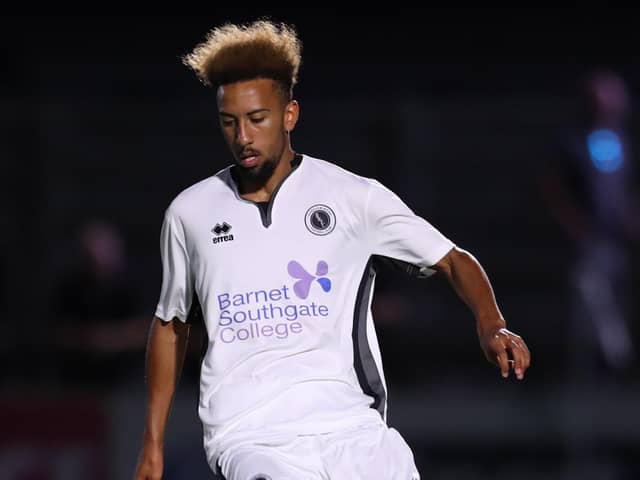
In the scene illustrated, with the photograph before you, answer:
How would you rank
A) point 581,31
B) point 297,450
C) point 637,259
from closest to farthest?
point 297,450, point 637,259, point 581,31

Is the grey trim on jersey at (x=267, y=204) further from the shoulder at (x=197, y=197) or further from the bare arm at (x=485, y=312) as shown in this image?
the bare arm at (x=485, y=312)

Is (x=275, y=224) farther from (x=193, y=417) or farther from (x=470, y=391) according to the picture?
(x=470, y=391)

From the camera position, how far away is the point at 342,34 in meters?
11.9

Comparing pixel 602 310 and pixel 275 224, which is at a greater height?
pixel 275 224

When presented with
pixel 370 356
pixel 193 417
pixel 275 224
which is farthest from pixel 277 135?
pixel 193 417

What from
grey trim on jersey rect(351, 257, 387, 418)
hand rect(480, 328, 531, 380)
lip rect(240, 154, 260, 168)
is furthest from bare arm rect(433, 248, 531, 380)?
lip rect(240, 154, 260, 168)

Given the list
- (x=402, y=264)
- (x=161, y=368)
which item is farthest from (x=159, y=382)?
(x=402, y=264)

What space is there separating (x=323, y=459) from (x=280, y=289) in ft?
1.78

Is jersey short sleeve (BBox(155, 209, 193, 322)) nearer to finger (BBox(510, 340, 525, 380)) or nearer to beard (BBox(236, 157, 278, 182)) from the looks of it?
beard (BBox(236, 157, 278, 182))

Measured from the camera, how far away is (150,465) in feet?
14.6

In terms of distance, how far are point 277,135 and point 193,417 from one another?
3965 mm

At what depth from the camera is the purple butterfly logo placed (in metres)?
4.33

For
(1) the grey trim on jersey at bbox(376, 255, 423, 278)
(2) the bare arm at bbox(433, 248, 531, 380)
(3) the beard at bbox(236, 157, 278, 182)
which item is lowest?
(2) the bare arm at bbox(433, 248, 531, 380)

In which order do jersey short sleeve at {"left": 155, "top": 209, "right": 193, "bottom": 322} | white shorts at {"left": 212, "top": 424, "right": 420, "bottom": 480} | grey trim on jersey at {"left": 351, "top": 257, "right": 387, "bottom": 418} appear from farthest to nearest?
1. jersey short sleeve at {"left": 155, "top": 209, "right": 193, "bottom": 322}
2. grey trim on jersey at {"left": 351, "top": 257, "right": 387, "bottom": 418}
3. white shorts at {"left": 212, "top": 424, "right": 420, "bottom": 480}
